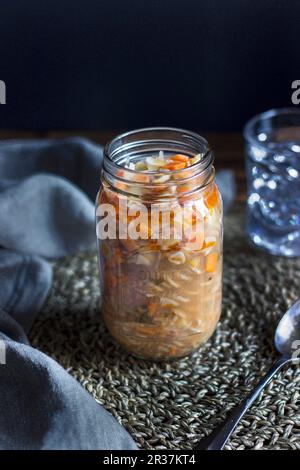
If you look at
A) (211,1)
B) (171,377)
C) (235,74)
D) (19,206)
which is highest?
(211,1)

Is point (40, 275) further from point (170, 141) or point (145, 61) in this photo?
point (145, 61)

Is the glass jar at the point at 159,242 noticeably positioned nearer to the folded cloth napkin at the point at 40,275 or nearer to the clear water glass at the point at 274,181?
the folded cloth napkin at the point at 40,275

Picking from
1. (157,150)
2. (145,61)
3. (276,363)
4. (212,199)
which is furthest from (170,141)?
(145,61)

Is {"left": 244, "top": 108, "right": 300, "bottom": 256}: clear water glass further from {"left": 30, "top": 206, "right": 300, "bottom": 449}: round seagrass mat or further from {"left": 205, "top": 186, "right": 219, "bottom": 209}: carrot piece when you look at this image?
{"left": 205, "top": 186, "right": 219, "bottom": 209}: carrot piece
